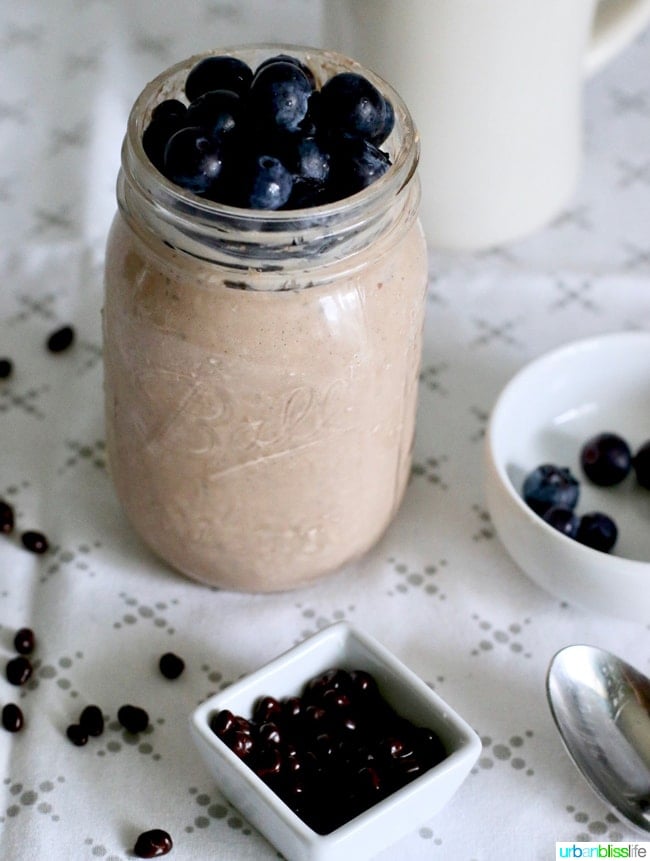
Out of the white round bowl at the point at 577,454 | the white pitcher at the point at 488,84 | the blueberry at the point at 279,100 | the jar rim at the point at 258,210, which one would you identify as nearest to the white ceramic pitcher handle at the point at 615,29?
the white pitcher at the point at 488,84

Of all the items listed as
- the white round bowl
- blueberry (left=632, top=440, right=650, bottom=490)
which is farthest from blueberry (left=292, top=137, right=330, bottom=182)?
blueberry (left=632, top=440, right=650, bottom=490)

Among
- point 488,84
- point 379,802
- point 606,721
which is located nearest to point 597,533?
point 606,721

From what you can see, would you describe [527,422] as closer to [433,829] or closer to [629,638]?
[629,638]

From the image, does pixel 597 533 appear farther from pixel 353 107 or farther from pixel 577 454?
pixel 353 107

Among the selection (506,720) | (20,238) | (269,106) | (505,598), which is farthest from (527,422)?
(20,238)

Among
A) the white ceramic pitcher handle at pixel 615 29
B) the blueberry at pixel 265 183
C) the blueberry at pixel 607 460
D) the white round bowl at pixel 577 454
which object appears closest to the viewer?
the blueberry at pixel 265 183

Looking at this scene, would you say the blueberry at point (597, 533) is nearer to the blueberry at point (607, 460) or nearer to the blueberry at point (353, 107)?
the blueberry at point (607, 460)
